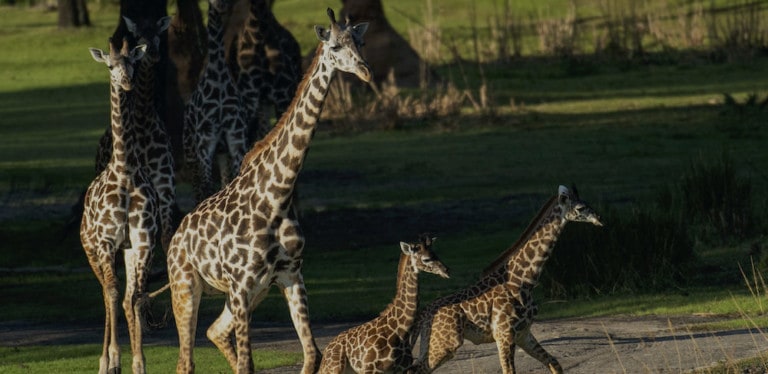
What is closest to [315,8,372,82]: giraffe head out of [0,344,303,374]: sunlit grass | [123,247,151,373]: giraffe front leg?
[123,247,151,373]: giraffe front leg

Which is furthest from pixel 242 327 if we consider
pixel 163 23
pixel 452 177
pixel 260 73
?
pixel 452 177

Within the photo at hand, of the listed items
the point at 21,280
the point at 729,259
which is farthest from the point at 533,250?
the point at 21,280

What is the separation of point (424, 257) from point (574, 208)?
195 cm

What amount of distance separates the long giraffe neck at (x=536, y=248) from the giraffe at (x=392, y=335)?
144cm

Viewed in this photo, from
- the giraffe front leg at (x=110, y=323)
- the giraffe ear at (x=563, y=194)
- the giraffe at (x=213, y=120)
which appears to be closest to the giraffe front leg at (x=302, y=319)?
the giraffe front leg at (x=110, y=323)

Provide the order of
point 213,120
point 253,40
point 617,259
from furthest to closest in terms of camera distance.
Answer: point 253,40 < point 213,120 < point 617,259

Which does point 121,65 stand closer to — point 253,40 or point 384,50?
point 253,40

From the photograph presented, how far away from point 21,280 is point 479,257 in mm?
5187

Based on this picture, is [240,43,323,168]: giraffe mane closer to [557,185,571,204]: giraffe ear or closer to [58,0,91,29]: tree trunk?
[557,185,571,204]: giraffe ear

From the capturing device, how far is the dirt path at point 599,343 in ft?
39.0

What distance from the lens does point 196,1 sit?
890 inches

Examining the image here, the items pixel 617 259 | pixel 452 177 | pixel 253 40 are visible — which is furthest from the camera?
pixel 452 177

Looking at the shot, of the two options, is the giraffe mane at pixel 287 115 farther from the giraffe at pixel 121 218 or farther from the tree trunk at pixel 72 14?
the tree trunk at pixel 72 14

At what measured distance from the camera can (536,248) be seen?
1180 cm
